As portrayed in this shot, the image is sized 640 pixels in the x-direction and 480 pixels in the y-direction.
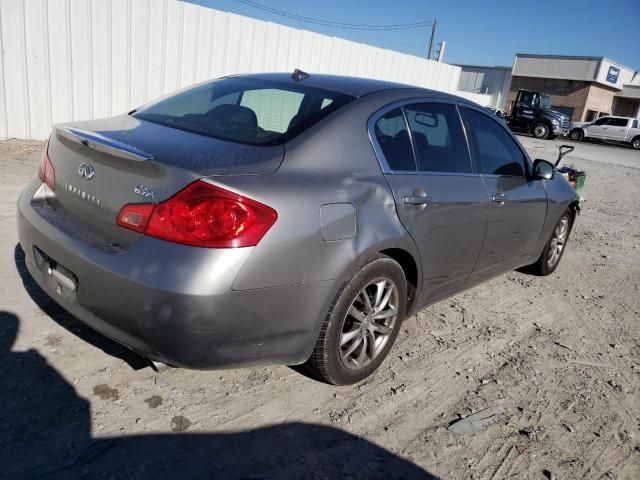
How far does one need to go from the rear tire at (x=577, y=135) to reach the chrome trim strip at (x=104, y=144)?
33.5 m

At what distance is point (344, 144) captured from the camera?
8.57ft

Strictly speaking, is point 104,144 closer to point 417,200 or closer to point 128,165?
point 128,165

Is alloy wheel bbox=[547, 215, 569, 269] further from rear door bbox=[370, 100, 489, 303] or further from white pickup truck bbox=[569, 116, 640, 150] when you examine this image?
white pickup truck bbox=[569, 116, 640, 150]

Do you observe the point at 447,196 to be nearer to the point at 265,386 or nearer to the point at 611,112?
the point at 265,386

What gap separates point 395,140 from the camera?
2.94 m

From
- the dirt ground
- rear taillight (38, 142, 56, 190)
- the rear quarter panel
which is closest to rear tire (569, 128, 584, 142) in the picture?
the rear quarter panel

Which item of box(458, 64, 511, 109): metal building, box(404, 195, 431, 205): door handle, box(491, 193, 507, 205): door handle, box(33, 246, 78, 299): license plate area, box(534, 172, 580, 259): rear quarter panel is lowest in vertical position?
box(33, 246, 78, 299): license plate area

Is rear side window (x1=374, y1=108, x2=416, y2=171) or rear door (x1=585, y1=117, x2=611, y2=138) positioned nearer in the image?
rear side window (x1=374, y1=108, x2=416, y2=171)

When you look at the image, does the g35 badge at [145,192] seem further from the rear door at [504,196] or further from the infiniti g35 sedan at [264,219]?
the rear door at [504,196]

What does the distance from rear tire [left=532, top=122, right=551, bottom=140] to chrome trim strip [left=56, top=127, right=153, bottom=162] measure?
96.9 feet

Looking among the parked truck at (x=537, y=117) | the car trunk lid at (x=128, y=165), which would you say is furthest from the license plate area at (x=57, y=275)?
the parked truck at (x=537, y=117)

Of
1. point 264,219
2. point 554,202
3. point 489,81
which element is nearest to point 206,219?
point 264,219

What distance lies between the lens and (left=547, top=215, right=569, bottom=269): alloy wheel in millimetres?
5012

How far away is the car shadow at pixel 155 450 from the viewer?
2.05 m
